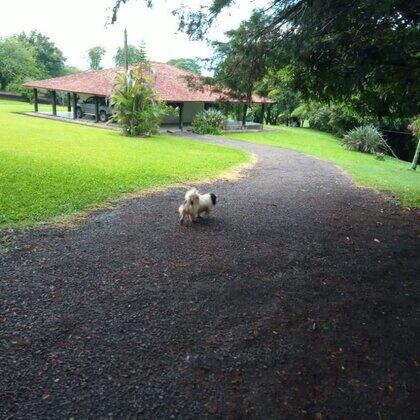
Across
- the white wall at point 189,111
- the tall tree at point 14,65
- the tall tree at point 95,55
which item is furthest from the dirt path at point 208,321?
the tall tree at point 95,55

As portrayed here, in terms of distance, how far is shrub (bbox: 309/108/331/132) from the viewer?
35159 mm

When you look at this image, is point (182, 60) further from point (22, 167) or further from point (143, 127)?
point (22, 167)

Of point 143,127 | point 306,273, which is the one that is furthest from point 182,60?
point 306,273

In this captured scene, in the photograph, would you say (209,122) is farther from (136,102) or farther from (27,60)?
(27,60)

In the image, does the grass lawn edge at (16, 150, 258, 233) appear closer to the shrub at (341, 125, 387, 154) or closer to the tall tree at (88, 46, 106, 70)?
the shrub at (341, 125, 387, 154)

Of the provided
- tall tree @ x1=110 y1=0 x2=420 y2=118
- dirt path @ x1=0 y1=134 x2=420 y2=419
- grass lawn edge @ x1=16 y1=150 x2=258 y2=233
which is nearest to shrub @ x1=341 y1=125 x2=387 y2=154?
grass lawn edge @ x1=16 y1=150 x2=258 y2=233

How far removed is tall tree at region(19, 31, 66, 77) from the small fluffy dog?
62.5 metres

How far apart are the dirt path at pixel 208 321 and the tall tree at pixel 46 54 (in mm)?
63534

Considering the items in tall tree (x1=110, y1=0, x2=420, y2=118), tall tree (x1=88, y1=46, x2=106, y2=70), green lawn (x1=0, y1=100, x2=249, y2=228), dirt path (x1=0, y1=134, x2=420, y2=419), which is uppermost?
tall tree (x1=88, y1=46, x2=106, y2=70)

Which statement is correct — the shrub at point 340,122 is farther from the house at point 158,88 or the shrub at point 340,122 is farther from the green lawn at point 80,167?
the green lawn at point 80,167

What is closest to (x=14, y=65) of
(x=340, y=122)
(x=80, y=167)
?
(x=340, y=122)

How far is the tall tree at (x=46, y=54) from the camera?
61719 millimetres

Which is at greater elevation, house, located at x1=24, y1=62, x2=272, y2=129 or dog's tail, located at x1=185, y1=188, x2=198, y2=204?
house, located at x1=24, y1=62, x2=272, y2=129

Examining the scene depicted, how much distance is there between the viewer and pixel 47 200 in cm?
803
